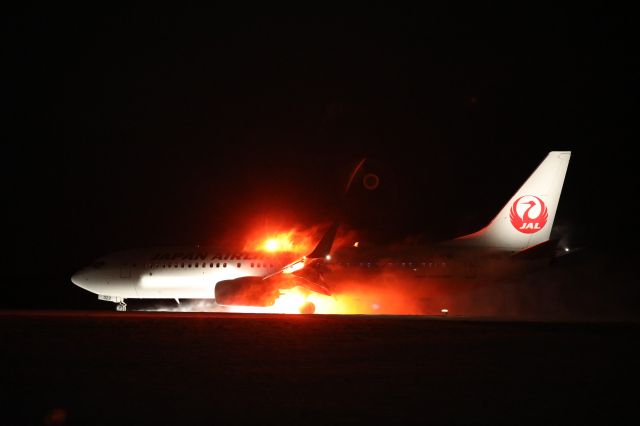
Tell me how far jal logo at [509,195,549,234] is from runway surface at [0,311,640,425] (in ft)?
28.6

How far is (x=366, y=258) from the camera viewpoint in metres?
27.8

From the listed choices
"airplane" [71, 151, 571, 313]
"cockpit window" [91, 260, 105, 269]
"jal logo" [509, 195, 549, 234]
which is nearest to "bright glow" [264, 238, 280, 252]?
"airplane" [71, 151, 571, 313]

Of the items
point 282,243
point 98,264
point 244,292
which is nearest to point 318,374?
point 244,292

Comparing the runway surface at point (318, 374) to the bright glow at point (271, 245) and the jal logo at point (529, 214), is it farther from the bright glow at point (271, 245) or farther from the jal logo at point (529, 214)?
the bright glow at point (271, 245)

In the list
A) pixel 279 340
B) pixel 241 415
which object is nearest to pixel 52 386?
pixel 241 415

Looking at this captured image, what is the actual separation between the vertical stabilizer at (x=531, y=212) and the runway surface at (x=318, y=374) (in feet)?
28.5

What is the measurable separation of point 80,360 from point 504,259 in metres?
17.0

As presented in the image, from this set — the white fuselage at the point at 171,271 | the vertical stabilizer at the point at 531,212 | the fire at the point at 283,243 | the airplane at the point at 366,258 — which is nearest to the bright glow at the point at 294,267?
the airplane at the point at 366,258

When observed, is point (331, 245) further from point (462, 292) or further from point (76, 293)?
point (76, 293)

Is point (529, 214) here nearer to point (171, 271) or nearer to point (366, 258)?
point (366, 258)

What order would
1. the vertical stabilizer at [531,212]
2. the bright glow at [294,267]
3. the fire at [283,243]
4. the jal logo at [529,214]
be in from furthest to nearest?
the fire at [283,243] < the bright glow at [294,267] < the jal logo at [529,214] < the vertical stabilizer at [531,212]

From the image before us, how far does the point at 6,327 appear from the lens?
1914 centimetres

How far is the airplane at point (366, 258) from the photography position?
26547mm

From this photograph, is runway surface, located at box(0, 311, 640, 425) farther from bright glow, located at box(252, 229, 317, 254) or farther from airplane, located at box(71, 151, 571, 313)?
bright glow, located at box(252, 229, 317, 254)
